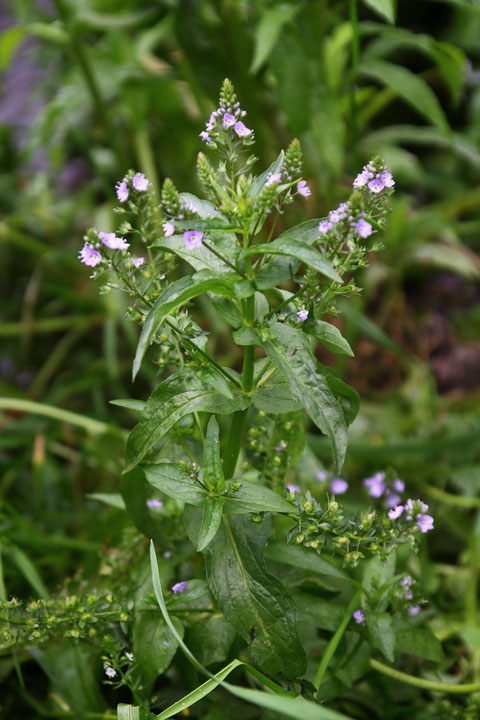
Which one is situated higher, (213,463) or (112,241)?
(112,241)

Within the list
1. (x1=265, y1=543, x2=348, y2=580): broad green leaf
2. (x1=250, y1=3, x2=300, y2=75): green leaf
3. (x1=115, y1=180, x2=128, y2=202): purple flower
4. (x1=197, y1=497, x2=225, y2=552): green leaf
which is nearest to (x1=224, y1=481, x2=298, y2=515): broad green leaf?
(x1=197, y1=497, x2=225, y2=552): green leaf

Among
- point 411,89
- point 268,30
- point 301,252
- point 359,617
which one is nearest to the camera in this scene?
point 301,252

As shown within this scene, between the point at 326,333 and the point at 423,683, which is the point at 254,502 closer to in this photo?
the point at 326,333

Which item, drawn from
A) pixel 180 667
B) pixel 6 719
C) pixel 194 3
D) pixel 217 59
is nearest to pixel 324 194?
pixel 217 59

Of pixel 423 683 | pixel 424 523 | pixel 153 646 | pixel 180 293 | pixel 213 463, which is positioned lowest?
pixel 423 683

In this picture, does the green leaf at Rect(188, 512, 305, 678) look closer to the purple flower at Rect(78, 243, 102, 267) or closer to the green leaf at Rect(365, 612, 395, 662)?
the green leaf at Rect(365, 612, 395, 662)

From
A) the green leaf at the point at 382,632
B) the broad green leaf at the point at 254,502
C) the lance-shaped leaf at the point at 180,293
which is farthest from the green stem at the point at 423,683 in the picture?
the lance-shaped leaf at the point at 180,293

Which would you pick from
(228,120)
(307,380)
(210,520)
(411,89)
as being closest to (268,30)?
(411,89)
